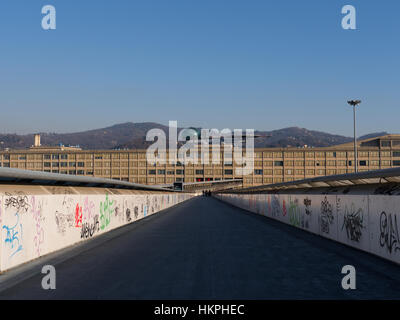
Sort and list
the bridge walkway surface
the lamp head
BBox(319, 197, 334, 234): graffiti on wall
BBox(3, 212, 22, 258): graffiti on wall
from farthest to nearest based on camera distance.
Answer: the lamp head → BBox(319, 197, 334, 234): graffiti on wall → BBox(3, 212, 22, 258): graffiti on wall → the bridge walkway surface

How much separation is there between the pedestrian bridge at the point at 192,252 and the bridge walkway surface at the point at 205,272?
0.07 ft

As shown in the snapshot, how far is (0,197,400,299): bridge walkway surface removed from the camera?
745 centimetres

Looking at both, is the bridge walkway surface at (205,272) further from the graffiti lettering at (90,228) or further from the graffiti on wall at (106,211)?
the graffiti on wall at (106,211)

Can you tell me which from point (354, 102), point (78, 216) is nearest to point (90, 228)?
point (78, 216)

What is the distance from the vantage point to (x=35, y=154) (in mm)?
191000

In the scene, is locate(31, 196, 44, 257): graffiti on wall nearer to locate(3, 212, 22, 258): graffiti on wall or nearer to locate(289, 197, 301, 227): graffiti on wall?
locate(3, 212, 22, 258): graffiti on wall

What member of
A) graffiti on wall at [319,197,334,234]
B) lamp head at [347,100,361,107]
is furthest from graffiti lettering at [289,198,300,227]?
lamp head at [347,100,361,107]

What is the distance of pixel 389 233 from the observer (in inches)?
419

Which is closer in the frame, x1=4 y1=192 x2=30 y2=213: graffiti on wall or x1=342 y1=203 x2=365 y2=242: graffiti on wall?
x1=4 y1=192 x2=30 y2=213: graffiti on wall

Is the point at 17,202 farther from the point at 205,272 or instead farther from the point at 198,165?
the point at 198,165

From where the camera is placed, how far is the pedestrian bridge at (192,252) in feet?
25.5

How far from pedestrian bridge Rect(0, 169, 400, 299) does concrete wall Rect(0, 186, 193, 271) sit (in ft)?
0.10

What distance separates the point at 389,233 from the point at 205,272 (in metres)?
5.17
